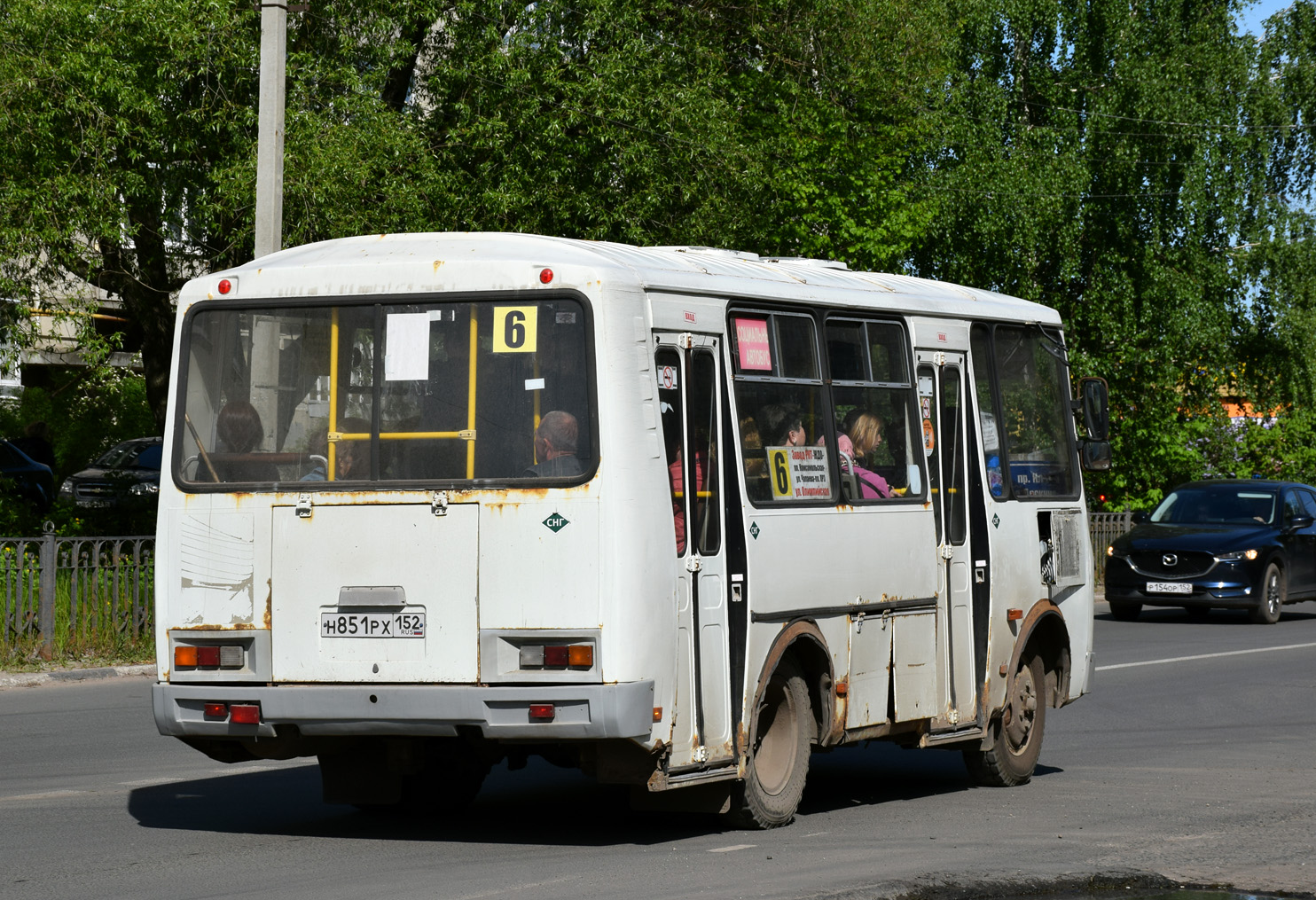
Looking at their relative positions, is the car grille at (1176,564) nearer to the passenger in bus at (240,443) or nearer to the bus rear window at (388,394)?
the bus rear window at (388,394)

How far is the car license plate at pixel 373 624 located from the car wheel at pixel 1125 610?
18.9 meters

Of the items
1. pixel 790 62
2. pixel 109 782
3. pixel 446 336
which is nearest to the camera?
pixel 446 336

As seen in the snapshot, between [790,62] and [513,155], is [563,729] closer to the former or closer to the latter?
[513,155]

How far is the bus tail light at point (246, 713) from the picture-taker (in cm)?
838

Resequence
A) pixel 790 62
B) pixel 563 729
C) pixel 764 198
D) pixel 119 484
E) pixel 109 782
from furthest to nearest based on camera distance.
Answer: pixel 790 62
pixel 764 198
pixel 119 484
pixel 109 782
pixel 563 729

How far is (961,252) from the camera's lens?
38375mm

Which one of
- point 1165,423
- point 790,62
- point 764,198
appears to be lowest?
point 1165,423

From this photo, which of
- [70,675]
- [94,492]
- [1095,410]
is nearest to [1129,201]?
[94,492]

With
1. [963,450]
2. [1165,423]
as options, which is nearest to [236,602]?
[963,450]

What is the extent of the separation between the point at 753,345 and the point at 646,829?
2417 mm

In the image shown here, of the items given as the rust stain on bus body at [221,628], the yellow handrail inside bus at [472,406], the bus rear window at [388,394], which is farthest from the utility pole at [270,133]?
the yellow handrail inside bus at [472,406]

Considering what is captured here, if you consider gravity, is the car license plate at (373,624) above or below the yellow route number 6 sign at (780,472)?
below

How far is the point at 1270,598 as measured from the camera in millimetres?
25672

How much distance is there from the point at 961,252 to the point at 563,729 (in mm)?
31537
